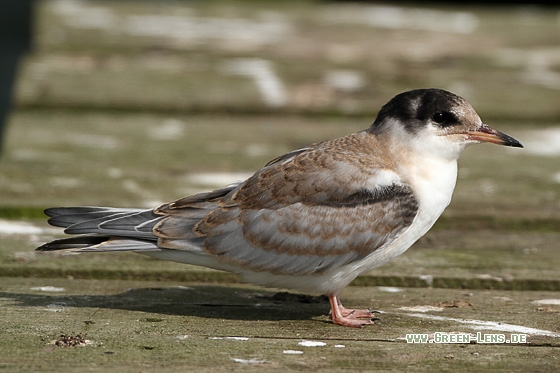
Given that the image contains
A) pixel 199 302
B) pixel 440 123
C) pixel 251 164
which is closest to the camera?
pixel 199 302

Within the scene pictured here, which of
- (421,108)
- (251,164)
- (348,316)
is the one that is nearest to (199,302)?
(348,316)

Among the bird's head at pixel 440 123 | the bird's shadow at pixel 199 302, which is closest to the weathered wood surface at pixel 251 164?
the bird's shadow at pixel 199 302

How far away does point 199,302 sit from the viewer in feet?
13.2

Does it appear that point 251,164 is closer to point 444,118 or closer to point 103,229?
point 444,118

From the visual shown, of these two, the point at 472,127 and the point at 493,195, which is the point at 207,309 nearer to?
the point at 472,127

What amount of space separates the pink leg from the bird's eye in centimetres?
101

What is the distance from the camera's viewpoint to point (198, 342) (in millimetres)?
3381

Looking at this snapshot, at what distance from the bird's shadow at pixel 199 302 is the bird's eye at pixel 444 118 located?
99 cm

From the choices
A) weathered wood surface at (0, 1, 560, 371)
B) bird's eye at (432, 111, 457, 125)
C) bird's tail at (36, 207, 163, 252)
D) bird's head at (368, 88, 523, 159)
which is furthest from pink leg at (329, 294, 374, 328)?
bird's eye at (432, 111, 457, 125)

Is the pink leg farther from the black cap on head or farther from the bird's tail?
the black cap on head

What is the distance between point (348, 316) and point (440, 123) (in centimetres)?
119

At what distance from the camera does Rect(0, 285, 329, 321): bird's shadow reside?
12.6 ft

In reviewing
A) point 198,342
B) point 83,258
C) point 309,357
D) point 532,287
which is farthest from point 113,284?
point 532,287

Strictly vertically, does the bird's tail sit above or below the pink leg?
above
